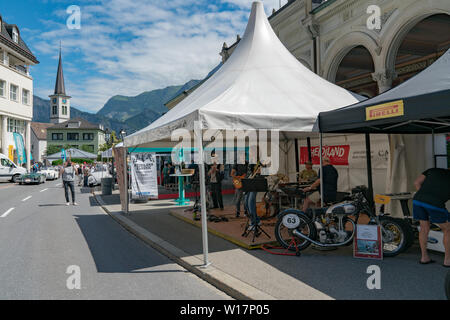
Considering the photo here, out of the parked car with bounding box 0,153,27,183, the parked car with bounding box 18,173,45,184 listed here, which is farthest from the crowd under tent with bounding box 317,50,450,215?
the parked car with bounding box 0,153,27,183

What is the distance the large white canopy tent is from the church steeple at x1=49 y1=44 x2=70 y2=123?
121m

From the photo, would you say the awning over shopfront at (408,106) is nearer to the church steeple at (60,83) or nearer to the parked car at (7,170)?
the parked car at (7,170)

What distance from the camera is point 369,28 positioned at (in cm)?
1048

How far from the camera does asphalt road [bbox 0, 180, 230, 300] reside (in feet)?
14.9

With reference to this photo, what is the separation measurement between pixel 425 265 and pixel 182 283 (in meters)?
3.72

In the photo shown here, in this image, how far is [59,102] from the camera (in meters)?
117

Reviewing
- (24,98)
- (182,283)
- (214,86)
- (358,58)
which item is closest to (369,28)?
(358,58)

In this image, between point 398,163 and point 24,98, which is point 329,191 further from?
point 24,98

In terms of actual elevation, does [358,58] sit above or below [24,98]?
below

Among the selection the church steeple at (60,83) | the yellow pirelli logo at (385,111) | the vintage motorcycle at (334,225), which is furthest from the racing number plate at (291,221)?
the church steeple at (60,83)

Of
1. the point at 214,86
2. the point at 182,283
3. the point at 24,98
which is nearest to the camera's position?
the point at 182,283

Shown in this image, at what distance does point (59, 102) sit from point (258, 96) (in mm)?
125666

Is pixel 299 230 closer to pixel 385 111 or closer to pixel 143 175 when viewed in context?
pixel 385 111

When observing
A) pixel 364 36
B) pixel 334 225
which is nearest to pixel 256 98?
pixel 334 225
